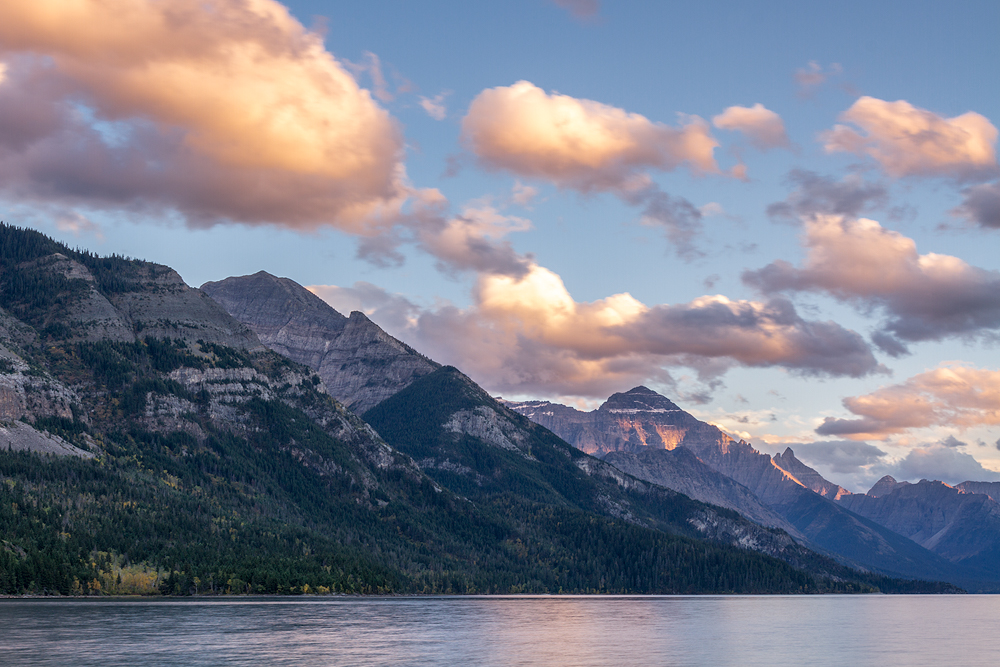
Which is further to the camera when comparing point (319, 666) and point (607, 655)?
point (607, 655)

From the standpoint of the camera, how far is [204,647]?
561 ft

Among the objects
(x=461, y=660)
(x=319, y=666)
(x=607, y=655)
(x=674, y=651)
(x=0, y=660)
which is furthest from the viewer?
(x=674, y=651)

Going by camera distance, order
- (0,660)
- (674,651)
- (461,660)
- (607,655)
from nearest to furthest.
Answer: (0,660), (461,660), (607,655), (674,651)

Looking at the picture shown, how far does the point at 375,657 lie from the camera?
546 feet

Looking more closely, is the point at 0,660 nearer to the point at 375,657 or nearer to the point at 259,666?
the point at 259,666

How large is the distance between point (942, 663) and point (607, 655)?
58671 mm

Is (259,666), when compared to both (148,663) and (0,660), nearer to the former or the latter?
(148,663)

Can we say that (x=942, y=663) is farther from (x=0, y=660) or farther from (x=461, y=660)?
(x=0, y=660)

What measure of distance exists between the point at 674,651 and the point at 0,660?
383 feet

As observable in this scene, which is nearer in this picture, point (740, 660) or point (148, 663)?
point (148, 663)

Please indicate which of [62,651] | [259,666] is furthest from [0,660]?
[259,666]

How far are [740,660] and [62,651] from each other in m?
112

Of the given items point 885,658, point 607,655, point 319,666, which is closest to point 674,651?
point 607,655

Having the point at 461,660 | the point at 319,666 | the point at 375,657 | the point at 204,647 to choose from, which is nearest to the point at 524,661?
the point at 461,660
